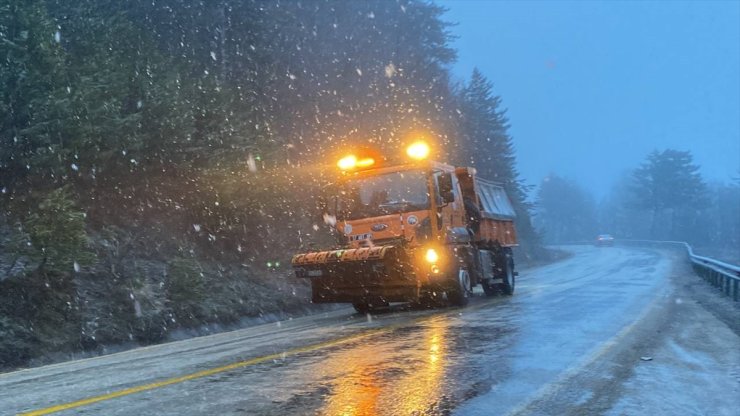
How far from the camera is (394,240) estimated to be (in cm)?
1162

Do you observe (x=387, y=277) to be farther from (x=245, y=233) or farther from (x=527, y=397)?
(x=245, y=233)

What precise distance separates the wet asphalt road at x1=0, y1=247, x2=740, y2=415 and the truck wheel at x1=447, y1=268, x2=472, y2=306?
2.27m

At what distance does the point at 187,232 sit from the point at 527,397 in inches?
558

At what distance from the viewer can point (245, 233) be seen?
18.9m

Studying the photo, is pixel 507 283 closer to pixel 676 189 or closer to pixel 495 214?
pixel 495 214

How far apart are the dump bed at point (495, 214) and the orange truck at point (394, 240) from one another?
1.35 meters

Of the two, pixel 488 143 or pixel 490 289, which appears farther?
pixel 488 143

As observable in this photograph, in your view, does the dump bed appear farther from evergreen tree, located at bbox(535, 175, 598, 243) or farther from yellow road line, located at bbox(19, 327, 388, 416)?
evergreen tree, located at bbox(535, 175, 598, 243)

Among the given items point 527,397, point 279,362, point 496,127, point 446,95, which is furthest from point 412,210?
point 496,127

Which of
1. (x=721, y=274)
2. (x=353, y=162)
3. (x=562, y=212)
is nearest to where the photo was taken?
(x=353, y=162)

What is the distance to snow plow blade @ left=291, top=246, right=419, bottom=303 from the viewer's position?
36.6 feet

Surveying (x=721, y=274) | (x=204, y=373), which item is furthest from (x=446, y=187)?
(x=721, y=274)

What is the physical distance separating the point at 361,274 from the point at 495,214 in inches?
228

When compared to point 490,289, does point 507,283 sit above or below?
above
